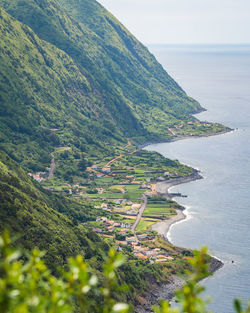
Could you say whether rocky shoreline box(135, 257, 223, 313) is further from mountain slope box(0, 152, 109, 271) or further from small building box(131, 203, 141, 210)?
small building box(131, 203, 141, 210)

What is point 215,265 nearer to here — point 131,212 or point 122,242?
point 122,242

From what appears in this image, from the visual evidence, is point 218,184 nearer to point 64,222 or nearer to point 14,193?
point 64,222

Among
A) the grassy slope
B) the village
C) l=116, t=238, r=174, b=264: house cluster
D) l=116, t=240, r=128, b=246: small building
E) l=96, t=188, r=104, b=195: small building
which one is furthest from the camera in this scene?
l=96, t=188, r=104, b=195: small building

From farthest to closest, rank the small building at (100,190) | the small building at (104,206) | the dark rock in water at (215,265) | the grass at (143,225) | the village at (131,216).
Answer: the small building at (100,190) < the small building at (104,206) < the grass at (143,225) < the village at (131,216) < the dark rock in water at (215,265)

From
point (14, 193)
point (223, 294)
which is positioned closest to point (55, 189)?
point (14, 193)


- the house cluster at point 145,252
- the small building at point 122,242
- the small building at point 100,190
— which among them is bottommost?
the house cluster at point 145,252

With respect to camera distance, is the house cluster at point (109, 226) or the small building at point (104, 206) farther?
the small building at point (104, 206)

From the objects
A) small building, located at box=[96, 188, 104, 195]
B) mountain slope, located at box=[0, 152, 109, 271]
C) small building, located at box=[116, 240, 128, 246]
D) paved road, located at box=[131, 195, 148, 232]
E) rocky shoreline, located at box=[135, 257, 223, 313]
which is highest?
mountain slope, located at box=[0, 152, 109, 271]

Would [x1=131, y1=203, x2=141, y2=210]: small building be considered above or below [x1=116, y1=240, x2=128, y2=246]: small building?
above

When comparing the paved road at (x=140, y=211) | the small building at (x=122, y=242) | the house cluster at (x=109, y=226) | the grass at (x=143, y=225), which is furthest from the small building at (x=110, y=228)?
the small building at (x=122, y=242)

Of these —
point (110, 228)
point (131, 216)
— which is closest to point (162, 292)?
point (110, 228)

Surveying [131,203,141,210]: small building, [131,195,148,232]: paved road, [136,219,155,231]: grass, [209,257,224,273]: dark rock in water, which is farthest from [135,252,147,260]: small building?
[131,203,141,210]: small building

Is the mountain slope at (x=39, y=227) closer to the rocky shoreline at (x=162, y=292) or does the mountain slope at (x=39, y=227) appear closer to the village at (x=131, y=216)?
the village at (x=131, y=216)
